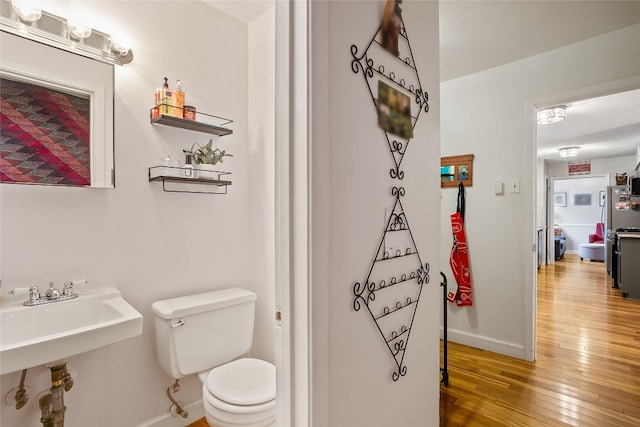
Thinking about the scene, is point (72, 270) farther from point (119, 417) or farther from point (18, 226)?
point (119, 417)

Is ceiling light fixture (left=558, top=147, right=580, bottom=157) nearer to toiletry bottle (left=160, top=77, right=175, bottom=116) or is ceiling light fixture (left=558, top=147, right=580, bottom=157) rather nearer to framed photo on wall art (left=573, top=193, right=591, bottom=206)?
framed photo on wall art (left=573, top=193, right=591, bottom=206)

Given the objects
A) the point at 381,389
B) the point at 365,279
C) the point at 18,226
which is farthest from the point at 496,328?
the point at 18,226

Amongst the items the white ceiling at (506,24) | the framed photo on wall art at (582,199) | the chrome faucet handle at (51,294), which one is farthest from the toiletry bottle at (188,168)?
the framed photo on wall art at (582,199)

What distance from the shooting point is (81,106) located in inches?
61.4

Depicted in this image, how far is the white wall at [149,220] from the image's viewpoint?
4.85 feet

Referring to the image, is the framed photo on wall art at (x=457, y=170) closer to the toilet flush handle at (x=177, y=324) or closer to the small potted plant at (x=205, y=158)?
the small potted plant at (x=205, y=158)

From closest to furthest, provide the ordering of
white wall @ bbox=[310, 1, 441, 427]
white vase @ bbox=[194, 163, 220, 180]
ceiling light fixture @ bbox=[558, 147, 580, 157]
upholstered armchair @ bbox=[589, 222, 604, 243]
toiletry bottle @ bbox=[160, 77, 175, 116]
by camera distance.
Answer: white wall @ bbox=[310, 1, 441, 427] < toiletry bottle @ bbox=[160, 77, 175, 116] < white vase @ bbox=[194, 163, 220, 180] < ceiling light fixture @ bbox=[558, 147, 580, 157] < upholstered armchair @ bbox=[589, 222, 604, 243]

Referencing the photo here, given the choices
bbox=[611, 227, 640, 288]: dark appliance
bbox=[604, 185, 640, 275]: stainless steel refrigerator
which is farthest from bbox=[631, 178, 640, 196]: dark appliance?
bbox=[611, 227, 640, 288]: dark appliance

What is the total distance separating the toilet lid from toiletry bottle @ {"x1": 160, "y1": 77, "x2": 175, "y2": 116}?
4.45ft

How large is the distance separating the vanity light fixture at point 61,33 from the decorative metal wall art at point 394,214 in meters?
1.32

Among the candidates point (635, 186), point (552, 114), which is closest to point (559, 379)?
point (552, 114)

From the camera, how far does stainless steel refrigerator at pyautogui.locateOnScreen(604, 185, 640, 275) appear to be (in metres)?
5.43

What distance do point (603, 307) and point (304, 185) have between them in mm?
4917

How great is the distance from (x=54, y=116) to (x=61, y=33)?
0.38m
